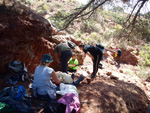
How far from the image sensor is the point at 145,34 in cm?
606

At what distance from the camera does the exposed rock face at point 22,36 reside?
3.46m

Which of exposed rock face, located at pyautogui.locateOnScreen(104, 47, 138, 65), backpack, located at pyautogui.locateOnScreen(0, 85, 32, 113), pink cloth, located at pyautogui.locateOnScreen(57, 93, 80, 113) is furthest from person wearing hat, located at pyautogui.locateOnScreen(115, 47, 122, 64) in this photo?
backpack, located at pyautogui.locateOnScreen(0, 85, 32, 113)

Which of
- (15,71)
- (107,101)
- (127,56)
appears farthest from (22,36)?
(127,56)

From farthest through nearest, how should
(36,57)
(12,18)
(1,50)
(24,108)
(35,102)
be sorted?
(36,57)
(12,18)
(1,50)
(35,102)
(24,108)

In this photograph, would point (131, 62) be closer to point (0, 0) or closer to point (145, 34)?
point (145, 34)

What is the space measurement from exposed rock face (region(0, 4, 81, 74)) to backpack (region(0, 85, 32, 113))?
1.37 meters

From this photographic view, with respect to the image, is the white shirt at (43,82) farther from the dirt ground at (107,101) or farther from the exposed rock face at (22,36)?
the exposed rock face at (22,36)

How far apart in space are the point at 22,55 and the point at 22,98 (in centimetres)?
197

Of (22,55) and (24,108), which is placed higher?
(22,55)

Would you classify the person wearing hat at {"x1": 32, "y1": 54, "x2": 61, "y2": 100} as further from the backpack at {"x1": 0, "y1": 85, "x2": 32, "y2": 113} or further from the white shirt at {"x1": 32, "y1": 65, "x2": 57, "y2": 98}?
the backpack at {"x1": 0, "y1": 85, "x2": 32, "y2": 113}

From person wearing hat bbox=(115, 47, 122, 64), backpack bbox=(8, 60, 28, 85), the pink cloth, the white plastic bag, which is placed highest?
person wearing hat bbox=(115, 47, 122, 64)

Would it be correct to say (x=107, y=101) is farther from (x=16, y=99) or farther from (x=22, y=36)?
(x=22, y=36)

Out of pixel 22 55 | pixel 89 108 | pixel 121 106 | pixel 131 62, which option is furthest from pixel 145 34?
pixel 131 62

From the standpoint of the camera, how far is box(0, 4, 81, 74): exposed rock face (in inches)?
136
